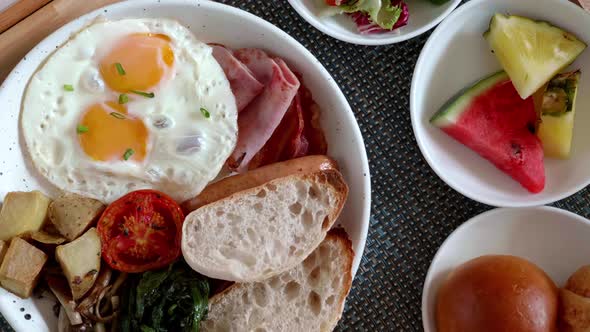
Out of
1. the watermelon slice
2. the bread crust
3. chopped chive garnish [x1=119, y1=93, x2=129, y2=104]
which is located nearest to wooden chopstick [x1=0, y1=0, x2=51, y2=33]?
chopped chive garnish [x1=119, y1=93, x2=129, y2=104]

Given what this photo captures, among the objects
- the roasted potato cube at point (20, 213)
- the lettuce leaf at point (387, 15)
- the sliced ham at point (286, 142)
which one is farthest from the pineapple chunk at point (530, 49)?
the roasted potato cube at point (20, 213)

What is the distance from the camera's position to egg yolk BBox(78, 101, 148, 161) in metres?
2.31

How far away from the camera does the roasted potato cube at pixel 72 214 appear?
2.25m

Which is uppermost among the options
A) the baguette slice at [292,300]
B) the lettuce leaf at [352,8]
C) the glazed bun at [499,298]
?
the lettuce leaf at [352,8]

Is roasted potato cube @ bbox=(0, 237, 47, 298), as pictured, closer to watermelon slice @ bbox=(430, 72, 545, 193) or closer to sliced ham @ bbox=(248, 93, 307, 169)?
sliced ham @ bbox=(248, 93, 307, 169)

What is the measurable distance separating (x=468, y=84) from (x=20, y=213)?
5.66 feet

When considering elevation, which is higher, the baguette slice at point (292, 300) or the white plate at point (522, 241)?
the baguette slice at point (292, 300)

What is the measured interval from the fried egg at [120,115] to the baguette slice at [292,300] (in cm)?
41

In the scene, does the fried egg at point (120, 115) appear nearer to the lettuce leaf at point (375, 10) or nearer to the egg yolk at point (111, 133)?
the egg yolk at point (111, 133)

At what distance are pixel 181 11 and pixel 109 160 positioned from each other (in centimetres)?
57

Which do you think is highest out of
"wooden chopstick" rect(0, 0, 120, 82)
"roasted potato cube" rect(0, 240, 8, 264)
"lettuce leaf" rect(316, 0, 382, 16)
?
"wooden chopstick" rect(0, 0, 120, 82)

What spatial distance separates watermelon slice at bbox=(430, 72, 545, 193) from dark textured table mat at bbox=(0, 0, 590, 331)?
7.4 inches

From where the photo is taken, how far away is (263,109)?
245 centimetres

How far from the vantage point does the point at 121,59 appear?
7.64 ft
